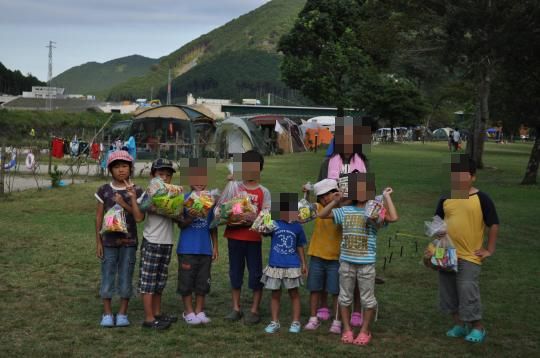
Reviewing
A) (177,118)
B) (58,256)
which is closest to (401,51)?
(177,118)

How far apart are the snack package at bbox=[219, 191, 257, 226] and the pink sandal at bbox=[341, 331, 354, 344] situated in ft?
3.74

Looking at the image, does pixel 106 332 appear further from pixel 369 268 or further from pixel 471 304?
pixel 471 304

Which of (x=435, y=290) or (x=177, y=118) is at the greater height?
(x=177, y=118)

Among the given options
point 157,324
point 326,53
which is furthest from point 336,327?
point 326,53

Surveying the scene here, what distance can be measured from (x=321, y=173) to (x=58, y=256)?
157 inches

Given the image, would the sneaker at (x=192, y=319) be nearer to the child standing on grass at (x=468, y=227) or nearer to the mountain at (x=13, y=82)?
the child standing on grass at (x=468, y=227)

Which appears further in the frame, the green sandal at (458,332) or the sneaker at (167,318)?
the sneaker at (167,318)

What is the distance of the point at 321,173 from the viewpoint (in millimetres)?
5879

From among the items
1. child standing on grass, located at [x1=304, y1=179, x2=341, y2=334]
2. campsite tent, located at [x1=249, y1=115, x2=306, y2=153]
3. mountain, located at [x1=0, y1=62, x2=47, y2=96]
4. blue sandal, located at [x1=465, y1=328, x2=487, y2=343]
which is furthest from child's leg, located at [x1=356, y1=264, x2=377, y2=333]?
mountain, located at [x1=0, y1=62, x2=47, y2=96]

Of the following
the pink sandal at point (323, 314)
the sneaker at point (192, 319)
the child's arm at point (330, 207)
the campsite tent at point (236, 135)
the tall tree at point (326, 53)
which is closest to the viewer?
the child's arm at point (330, 207)

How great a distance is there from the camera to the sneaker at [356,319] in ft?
18.2

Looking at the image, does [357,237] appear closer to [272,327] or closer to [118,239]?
[272,327]

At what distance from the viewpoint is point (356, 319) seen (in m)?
5.59

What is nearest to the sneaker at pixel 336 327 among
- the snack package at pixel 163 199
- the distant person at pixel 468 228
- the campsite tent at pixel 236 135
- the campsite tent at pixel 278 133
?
the distant person at pixel 468 228
